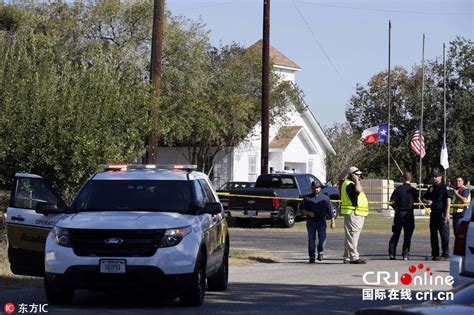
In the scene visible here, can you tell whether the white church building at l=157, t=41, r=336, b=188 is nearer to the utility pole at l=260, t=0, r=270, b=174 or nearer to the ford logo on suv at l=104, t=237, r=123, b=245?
the utility pole at l=260, t=0, r=270, b=174

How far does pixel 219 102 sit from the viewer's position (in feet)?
155

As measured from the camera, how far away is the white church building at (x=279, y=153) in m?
53.2

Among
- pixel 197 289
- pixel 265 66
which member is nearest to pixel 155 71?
pixel 197 289

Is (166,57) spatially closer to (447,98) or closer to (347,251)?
(347,251)

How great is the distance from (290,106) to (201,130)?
28.4 feet

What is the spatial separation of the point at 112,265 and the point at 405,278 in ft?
20.9

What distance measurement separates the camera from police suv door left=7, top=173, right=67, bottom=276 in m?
14.3

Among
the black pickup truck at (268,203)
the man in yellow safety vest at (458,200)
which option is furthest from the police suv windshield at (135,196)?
the black pickup truck at (268,203)

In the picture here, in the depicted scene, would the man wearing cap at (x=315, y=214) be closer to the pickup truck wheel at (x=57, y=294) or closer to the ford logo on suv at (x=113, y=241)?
the pickup truck wheel at (x=57, y=294)

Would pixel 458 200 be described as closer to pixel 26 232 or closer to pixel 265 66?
pixel 26 232

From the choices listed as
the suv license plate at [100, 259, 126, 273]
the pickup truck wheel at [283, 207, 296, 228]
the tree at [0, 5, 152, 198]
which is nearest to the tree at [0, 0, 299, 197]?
the tree at [0, 5, 152, 198]

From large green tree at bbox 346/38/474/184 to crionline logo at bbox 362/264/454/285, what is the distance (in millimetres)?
47450

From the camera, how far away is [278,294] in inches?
570

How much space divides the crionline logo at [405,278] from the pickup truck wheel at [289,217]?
16.2 meters
